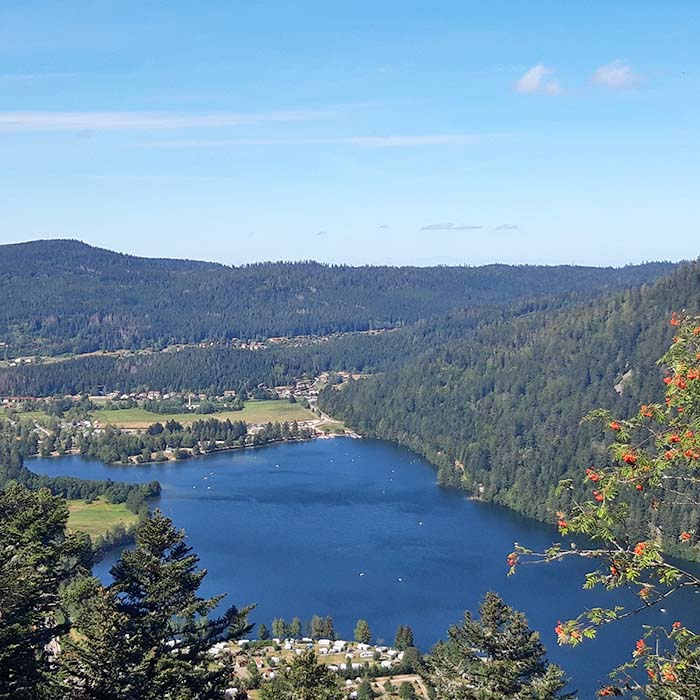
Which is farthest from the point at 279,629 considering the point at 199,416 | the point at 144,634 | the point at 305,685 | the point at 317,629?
the point at 199,416

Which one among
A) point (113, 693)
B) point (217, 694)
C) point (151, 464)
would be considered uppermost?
point (113, 693)

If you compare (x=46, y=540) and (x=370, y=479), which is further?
(x=370, y=479)

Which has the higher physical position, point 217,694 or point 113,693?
point 113,693

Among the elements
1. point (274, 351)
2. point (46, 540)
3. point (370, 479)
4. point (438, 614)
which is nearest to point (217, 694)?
point (46, 540)

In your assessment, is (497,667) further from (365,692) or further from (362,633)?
(362,633)

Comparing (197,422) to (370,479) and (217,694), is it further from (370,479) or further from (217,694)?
(217,694)

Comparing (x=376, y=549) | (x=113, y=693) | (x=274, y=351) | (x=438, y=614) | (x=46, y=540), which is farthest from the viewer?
(x=274, y=351)
